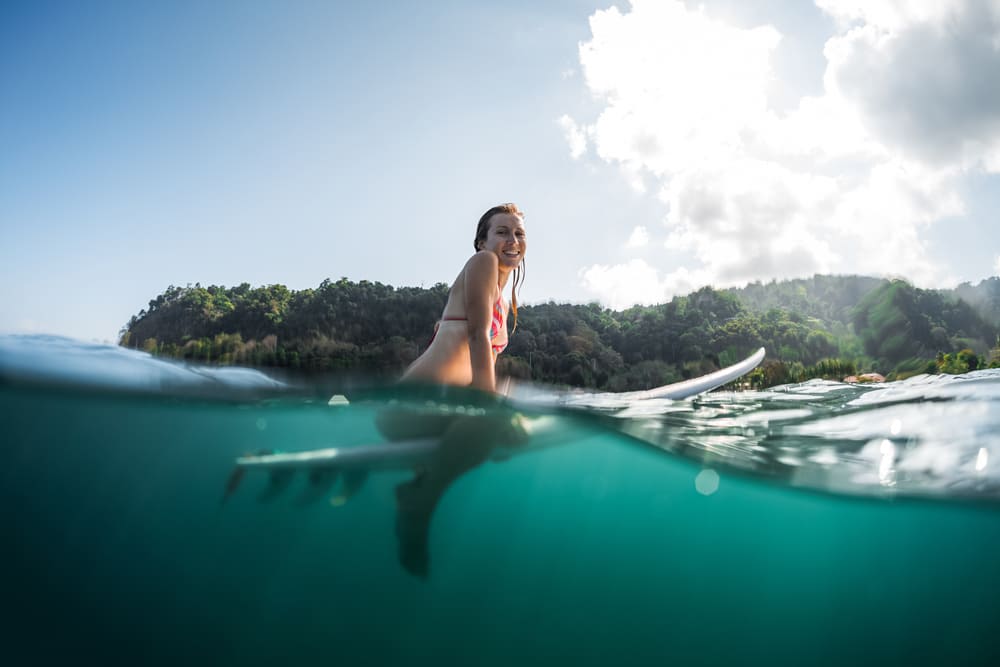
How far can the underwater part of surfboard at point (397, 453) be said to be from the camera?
439 cm

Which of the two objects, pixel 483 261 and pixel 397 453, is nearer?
pixel 483 261

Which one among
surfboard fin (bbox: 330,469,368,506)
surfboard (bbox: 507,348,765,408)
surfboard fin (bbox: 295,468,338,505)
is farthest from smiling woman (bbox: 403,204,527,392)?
surfboard fin (bbox: 295,468,338,505)

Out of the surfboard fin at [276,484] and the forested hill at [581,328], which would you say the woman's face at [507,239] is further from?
the forested hill at [581,328]

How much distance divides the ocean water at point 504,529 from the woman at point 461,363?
9.4 inches

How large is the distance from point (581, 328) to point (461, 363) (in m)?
7.29

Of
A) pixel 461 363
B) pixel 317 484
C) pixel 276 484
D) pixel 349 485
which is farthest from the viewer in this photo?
pixel 349 485

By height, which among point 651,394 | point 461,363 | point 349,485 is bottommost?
point 349,485

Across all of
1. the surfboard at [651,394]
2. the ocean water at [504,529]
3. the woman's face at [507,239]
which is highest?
the woman's face at [507,239]

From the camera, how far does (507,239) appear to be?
3.99 m

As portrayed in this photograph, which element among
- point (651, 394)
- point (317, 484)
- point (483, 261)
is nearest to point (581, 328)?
point (651, 394)

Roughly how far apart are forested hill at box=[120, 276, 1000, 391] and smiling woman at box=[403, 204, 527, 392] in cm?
625

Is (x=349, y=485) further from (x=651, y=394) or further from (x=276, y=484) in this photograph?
(x=651, y=394)

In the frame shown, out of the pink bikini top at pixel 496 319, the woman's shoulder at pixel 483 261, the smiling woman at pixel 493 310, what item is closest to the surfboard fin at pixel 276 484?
the smiling woman at pixel 493 310

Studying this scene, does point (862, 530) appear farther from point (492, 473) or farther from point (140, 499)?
point (140, 499)
